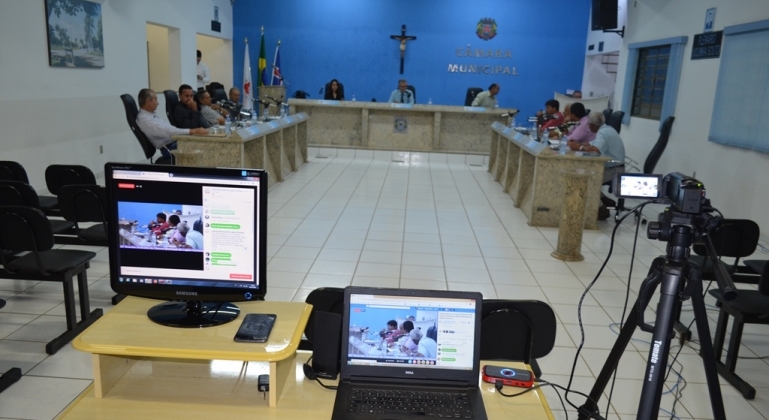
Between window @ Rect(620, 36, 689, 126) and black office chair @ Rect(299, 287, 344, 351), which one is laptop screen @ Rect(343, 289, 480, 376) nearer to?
black office chair @ Rect(299, 287, 344, 351)

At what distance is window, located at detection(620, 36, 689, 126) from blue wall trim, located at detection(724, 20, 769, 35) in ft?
4.22

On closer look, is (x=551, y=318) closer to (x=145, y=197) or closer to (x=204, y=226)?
(x=204, y=226)

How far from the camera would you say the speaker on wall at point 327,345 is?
167cm

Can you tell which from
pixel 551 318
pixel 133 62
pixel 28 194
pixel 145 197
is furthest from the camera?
pixel 133 62

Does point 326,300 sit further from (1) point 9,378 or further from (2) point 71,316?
(2) point 71,316

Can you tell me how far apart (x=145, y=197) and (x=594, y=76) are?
40.8 feet

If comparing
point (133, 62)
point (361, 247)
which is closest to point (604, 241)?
point (361, 247)

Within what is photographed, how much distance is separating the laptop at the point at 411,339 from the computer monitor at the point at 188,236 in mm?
324

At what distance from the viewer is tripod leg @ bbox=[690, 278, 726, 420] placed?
175 centimetres

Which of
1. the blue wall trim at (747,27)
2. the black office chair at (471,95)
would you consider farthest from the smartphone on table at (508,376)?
the black office chair at (471,95)

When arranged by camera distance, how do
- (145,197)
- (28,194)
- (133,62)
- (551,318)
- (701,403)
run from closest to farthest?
(145,197) < (551,318) < (701,403) < (28,194) < (133,62)

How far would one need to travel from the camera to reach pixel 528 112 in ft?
43.1

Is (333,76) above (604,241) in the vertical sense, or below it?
above

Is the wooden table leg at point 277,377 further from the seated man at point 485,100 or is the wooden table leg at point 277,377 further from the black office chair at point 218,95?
the seated man at point 485,100
